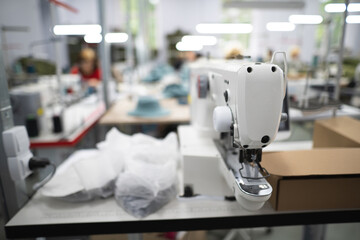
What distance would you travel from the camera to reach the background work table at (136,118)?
2254mm

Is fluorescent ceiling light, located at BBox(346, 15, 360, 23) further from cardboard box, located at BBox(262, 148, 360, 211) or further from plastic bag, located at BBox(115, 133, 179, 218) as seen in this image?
plastic bag, located at BBox(115, 133, 179, 218)

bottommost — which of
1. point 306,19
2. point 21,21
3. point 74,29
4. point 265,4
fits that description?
point 74,29

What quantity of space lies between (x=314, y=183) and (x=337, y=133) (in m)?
0.45

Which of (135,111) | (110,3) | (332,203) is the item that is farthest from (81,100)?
(110,3)

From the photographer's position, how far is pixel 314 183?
993 mm

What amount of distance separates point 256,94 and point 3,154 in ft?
3.36

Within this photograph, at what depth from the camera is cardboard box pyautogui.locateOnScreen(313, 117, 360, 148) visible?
4.09 ft

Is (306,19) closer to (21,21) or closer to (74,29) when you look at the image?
(74,29)

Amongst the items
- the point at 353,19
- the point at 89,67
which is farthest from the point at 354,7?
the point at 89,67

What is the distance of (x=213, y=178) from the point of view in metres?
1.16

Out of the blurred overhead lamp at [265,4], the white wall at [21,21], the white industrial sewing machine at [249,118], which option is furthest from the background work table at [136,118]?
the white wall at [21,21]

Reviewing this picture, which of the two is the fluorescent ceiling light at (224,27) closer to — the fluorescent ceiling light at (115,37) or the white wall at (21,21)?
the fluorescent ceiling light at (115,37)

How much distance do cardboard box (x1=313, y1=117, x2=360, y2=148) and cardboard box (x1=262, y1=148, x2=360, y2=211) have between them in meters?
0.21

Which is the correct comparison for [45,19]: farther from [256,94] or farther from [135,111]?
[256,94]
